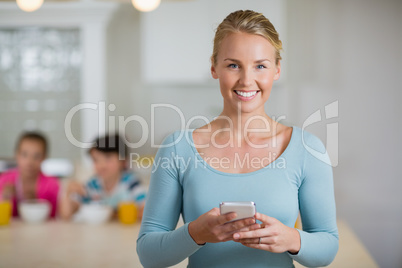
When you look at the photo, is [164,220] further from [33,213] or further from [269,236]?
[33,213]

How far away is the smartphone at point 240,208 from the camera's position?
0.67m

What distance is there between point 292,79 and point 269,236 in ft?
7.97

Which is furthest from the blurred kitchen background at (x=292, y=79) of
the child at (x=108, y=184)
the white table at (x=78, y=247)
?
the white table at (x=78, y=247)

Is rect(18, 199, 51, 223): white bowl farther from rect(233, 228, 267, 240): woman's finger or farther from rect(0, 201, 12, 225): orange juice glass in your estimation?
rect(233, 228, 267, 240): woman's finger

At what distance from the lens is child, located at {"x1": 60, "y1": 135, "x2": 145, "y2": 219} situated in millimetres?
1885

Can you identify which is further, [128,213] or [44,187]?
[44,187]

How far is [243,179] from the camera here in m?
0.77

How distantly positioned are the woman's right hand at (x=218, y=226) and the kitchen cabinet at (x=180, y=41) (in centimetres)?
207

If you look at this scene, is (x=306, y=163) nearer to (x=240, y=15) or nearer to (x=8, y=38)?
(x=240, y=15)

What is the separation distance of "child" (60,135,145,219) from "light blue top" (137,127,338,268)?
3.44ft

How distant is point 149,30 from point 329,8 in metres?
1.12

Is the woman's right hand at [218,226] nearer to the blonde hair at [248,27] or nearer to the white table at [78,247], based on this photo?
the blonde hair at [248,27]

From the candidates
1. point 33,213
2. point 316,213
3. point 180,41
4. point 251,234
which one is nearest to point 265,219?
point 251,234

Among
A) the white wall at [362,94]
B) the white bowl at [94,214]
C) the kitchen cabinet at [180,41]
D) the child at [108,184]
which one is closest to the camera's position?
the white bowl at [94,214]
